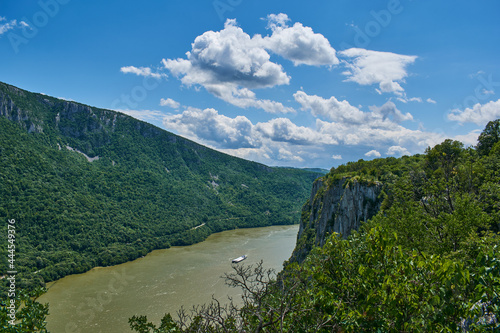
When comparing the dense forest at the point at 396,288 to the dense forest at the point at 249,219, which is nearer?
the dense forest at the point at 396,288

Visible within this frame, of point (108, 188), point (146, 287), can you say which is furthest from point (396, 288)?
point (108, 188)

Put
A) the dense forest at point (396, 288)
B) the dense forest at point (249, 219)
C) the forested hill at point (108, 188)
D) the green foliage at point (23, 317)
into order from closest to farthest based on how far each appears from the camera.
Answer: the dense forest at point (396, 288)
the dense forest at point (249, 219)
the green foliage at point (23, 317)
the forested hill at point (108, 188)

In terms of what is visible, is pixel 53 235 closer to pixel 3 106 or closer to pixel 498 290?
pixel 3 106

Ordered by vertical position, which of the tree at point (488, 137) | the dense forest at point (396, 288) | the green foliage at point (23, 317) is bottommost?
the green foliage at point (23, 317)

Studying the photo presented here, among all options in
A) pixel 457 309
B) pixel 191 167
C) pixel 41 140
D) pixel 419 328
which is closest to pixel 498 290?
pixel 457 309

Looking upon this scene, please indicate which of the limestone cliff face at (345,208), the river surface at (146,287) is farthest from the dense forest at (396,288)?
the river surface at (146,287)

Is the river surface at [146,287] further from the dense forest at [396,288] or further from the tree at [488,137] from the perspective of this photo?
the tree at [488,137]

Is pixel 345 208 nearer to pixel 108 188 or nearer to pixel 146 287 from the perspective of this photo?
pixel 146 287
